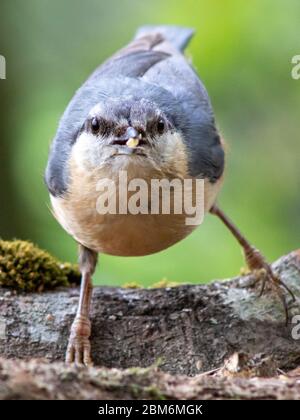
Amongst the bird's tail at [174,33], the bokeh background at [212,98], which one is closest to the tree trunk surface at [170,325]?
the bokeh background at [212,98]

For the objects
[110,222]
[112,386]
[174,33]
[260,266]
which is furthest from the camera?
[174,33]

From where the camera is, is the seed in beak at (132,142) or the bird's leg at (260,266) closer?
the seed in beak at (132,142)

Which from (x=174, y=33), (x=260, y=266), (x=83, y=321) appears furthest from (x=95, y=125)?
(x=174, y=33)

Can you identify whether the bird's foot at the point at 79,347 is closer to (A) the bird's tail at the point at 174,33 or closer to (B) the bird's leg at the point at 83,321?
(B) the bird's leg at the point at 83,321

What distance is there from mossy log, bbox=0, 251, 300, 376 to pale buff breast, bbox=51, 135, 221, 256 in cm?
34

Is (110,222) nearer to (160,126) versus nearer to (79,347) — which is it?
(160,126)

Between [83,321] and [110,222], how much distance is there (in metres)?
0.59

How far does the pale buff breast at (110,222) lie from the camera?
3.71 m

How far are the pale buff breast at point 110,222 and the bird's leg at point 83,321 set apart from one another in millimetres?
261

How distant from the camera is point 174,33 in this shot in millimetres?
5504

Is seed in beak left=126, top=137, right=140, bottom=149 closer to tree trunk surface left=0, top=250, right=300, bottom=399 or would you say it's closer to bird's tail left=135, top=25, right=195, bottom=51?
tree trunk surface left=0, top=250, right=300, bottom=399

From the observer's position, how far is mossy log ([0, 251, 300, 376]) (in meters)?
3.90
